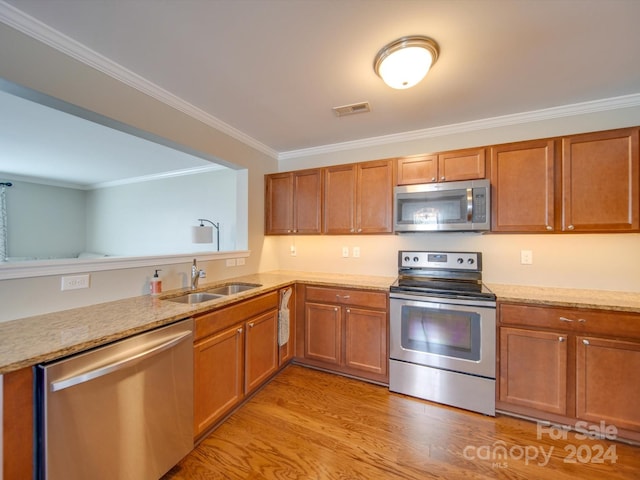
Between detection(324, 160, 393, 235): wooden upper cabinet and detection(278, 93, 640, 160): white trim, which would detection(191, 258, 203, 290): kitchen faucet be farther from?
detection(278, 93, 640, 160): white trim

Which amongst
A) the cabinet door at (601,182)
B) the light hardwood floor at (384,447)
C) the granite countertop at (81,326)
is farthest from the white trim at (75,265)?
the cabinet door at (601,182)

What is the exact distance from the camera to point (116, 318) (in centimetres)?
143

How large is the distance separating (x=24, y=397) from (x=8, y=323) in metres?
0.65

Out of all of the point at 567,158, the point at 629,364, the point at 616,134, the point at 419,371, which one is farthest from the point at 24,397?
the point at 616,134

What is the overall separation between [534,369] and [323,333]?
5.57ft

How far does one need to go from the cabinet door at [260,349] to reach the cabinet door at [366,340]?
2.30 feet

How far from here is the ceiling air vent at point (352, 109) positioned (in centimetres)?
223

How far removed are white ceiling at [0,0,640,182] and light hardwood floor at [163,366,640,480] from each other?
2521 millimetres

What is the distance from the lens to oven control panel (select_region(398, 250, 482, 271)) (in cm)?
246

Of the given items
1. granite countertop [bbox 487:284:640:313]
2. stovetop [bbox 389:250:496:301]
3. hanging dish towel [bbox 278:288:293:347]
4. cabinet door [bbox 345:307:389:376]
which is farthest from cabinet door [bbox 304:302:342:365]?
granite countertop [bbox 487:284:640:313]

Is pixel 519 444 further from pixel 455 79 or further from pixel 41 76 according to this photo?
pixel 41 76

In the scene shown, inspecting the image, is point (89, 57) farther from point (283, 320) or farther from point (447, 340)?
point (447, 340)

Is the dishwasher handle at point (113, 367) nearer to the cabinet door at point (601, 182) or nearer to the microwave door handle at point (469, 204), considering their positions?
the microwave door handle at point (469, 204)

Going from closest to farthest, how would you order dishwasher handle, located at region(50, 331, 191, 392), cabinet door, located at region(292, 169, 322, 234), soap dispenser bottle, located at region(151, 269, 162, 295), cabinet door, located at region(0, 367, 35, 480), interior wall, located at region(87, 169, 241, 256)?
cabinet door, located at region(0, 367, 35, 480)
dishwasher handle, located at region(50, 331, 191, 392)
soap dispenser bottle, located at region(151, 269, 162, 295)
cabinet door, located at region(292, 169, 322, 234)
interior wall, located at region(87, 169, 241, 256)
